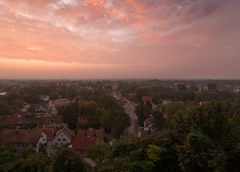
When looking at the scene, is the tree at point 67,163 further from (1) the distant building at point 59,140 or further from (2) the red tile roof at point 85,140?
(1) the distant building at point 59,140

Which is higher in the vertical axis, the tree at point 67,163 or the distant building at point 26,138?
the tree at point 67,163

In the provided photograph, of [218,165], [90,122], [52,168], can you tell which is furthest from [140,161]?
[90,122]

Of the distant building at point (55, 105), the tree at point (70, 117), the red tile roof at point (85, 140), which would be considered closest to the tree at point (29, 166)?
the red tile roof at point (85, 140)

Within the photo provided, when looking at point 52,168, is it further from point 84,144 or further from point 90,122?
point 90,122

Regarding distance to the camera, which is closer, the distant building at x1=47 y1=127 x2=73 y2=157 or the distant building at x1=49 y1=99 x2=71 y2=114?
the distant building at x1=47 y1=127 x2=73 y2=157

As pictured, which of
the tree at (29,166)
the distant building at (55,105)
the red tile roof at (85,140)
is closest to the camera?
the tree at (29,166)

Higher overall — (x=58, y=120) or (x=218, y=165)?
(x=218, y=165)

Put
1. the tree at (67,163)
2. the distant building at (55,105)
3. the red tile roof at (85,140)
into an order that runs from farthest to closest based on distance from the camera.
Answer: the distant building at (55,105) → the red tile roof at (85,140) → the tree at (67,163)

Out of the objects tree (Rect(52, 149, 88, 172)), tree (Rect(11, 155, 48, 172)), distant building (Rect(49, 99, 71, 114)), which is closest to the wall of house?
tree (Rect(11, 155, 48, 172))

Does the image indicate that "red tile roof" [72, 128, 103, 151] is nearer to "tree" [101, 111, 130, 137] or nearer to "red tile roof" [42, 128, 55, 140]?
"tree" [101, 111, 130, 137]
